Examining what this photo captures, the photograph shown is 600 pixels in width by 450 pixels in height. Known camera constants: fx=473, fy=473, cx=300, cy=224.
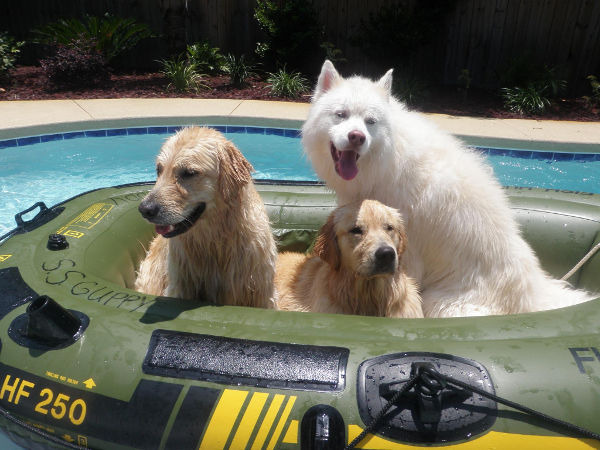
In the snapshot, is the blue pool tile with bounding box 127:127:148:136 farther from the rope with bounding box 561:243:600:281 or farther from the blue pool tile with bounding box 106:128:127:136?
the rope with bounding box 561:243:600:281

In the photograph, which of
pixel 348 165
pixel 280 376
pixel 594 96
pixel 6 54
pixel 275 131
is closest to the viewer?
pixel 280 376

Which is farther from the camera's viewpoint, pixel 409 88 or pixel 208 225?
pixel 409 88

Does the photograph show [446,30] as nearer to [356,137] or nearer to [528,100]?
[528,100]

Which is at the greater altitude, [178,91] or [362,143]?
[362,143]

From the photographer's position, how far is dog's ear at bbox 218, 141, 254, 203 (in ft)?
9.70

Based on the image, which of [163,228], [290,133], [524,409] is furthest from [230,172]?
[290,133]

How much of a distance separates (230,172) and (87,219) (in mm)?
1619

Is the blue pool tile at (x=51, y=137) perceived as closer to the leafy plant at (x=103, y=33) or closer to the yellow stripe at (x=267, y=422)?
the leafy plant at (x=103, y=33)

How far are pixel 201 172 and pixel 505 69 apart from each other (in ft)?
42.9

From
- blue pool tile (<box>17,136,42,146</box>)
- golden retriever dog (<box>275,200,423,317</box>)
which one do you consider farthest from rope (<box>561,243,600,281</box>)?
blue pool tile (<box>17,136,42,146</box>)

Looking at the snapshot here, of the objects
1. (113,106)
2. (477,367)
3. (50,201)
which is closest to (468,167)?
(477,367)

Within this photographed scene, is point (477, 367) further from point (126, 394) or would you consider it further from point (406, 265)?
point (126, 394)

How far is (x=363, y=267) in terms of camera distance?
2.99 metres

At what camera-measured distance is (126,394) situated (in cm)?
235
